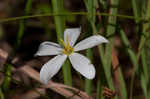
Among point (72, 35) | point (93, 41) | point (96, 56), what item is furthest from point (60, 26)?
point (96, 56)

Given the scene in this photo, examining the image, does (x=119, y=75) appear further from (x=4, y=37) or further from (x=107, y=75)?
(x=4, y=37)

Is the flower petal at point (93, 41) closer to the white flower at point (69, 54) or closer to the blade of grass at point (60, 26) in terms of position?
the white flower at point (69, 54)

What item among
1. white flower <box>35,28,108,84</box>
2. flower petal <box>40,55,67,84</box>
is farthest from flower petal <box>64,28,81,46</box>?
flower petal <box>40,55,67,84</box>

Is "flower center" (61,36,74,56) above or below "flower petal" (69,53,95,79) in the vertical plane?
above

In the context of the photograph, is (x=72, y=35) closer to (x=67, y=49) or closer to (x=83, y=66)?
(x=67, y=49)

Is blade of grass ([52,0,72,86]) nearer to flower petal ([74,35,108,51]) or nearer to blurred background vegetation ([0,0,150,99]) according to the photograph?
blurred background vegetation ([0,0,150,99])

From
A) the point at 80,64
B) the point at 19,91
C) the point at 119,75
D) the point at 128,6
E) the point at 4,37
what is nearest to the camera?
the point at 80,64

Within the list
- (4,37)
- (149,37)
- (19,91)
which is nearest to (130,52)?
(149,37)
